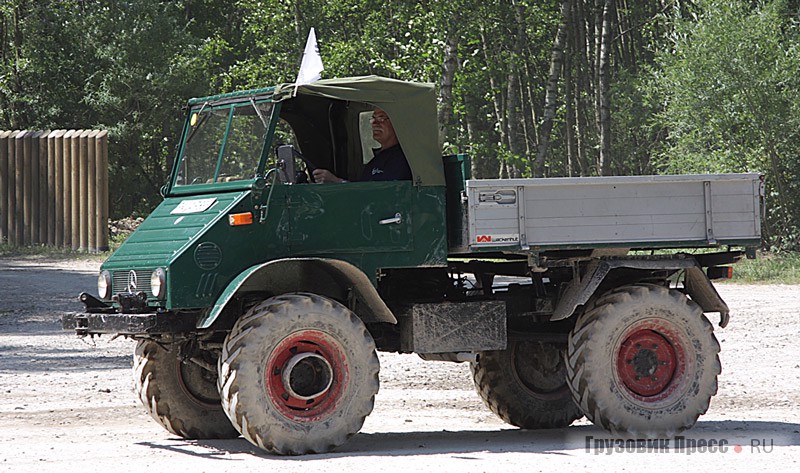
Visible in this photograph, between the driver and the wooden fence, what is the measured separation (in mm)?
20784

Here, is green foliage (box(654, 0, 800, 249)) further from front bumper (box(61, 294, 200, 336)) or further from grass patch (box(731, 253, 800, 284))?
front bumper (box(61, 294, 200, 336))

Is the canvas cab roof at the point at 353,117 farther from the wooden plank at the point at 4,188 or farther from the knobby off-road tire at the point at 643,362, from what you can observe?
the wooden plank at the point at 4,188

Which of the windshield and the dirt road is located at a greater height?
the windshield

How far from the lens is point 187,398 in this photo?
9867 millimetres

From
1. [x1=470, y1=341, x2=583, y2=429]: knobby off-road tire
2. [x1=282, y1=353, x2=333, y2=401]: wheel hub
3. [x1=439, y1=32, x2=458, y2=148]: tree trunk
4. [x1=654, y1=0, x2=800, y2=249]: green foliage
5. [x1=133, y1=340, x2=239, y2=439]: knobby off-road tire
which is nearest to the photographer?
[x1=282, y1=353, x2=333, y2=401]: wheel hub

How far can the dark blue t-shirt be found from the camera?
9633 mm

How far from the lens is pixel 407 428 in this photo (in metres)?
10.8

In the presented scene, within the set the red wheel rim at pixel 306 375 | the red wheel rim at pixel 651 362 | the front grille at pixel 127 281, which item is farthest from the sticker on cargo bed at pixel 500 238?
the front grille at pixel 127 281

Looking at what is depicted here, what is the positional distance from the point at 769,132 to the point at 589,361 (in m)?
21.7

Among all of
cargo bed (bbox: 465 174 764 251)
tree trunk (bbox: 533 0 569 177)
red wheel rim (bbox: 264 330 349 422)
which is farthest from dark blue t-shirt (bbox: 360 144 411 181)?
tree trunk (bbox: 533 0 569 177)

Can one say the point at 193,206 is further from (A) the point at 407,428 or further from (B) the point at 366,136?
(A) the point at 407,428

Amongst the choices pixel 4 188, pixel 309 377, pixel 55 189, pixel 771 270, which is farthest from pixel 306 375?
pixel 4 188

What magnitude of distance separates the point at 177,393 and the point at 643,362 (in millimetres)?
3521

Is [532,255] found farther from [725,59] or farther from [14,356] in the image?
[725,59]
